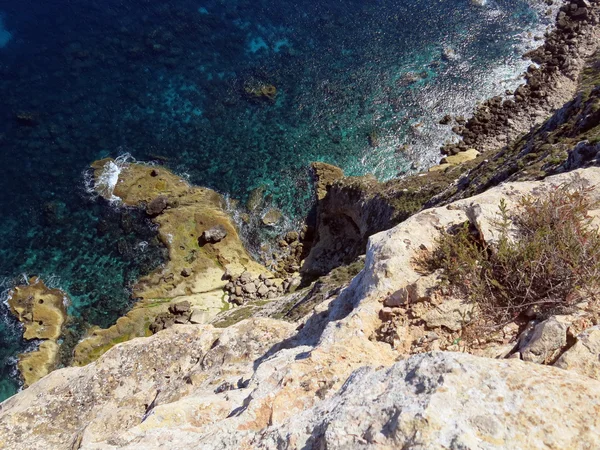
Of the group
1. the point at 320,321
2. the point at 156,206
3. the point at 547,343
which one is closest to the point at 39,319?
the point at 156,206

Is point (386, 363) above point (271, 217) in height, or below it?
below

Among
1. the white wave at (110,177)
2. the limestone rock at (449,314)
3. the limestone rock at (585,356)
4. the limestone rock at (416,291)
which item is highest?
the white wave at (110,177)

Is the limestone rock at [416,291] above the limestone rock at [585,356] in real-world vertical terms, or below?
above

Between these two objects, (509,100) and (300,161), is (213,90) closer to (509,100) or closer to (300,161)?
(300,161)

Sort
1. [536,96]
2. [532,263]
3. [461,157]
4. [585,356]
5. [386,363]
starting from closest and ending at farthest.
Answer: [585,356]
[532,263]
[386,363]
[461,157]
[536,96]

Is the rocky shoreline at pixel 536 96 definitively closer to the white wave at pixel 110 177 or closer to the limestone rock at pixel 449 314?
the white wave at pixel 110 177

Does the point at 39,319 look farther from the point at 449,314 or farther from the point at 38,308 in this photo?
the point at 449,314

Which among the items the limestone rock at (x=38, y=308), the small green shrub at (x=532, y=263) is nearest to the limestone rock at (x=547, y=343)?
the small green shrub at (x=532, y=263)
